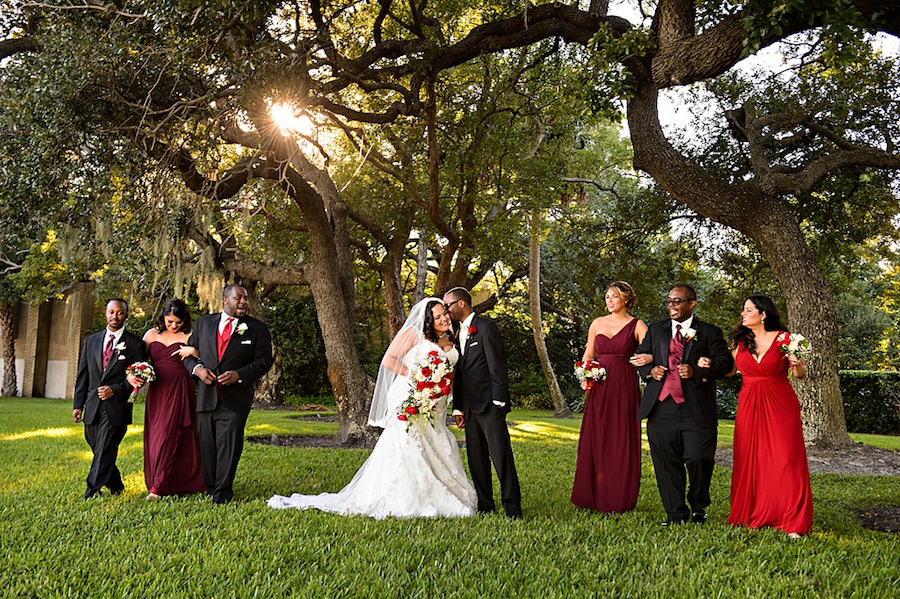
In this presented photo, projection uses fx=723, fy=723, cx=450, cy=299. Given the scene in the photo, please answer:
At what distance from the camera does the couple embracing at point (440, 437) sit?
6.09 meters

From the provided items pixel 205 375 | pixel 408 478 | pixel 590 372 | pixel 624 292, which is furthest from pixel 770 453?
pixel 205 375

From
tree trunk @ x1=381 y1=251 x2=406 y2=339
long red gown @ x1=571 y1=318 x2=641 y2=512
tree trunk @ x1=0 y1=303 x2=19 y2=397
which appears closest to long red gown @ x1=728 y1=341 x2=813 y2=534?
long red gown @ x1=571 y1=318 x2=641 y2=512

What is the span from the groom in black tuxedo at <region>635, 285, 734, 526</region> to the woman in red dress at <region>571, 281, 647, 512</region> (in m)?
0.34

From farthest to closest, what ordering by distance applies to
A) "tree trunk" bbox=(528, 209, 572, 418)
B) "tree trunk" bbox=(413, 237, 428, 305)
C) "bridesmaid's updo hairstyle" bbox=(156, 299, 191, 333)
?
"tree trunk" bbox=(413, 237, 428, 305), "tree trunk" bbox=(528, 209, 572, 418), "bridesmaid's updo hairstyle" bbox=(156, 299, 191, 333)

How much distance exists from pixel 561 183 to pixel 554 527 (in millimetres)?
9887

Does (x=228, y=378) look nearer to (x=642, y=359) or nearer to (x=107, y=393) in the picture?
(x=107, y=393)

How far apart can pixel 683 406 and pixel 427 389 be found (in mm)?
2136

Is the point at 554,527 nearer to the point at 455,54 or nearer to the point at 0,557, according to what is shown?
the point at 0,557

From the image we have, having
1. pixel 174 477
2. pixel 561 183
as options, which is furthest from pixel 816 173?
pixel 174 477

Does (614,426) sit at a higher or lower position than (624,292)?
lower

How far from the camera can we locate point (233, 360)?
6797 millimetres

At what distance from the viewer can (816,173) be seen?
1059 centimetres

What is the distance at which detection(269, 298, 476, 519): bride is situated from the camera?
6.08 m

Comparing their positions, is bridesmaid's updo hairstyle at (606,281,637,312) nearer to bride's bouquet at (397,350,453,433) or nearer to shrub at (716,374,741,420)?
bride's bouquet at (397,350,453,433)
